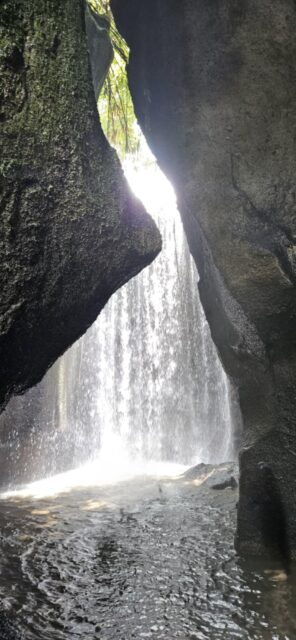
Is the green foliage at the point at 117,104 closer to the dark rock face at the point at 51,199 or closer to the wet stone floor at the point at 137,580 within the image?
the dark rock face at the point at 51,199

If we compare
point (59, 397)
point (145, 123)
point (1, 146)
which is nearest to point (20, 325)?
point (1, 146)

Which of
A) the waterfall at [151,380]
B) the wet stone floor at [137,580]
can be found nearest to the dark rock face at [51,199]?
the wet stone floor at [137,580]

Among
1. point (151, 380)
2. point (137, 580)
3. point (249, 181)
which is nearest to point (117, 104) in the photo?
point (249, 181)

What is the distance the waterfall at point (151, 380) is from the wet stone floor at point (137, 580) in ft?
22.0

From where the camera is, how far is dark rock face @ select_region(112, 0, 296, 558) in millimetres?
3785

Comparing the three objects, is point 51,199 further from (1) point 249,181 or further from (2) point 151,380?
(2) point 151,380

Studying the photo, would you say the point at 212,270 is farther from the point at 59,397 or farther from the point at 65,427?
the point at 65,427

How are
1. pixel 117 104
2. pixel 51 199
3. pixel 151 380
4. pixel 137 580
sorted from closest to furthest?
pixel 51 199 < pixel 137 580 < pixel 117 104 < pixel 151 380

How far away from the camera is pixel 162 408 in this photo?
50.7 feet

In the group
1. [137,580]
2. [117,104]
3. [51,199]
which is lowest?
[137,580]

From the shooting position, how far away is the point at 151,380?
1598cm

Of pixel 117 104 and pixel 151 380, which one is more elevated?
pixel 117 104

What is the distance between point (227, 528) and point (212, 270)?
2.75 metres

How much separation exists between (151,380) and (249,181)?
12.5m
